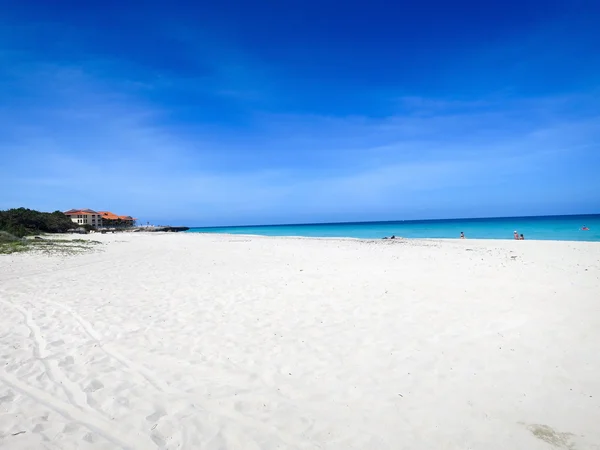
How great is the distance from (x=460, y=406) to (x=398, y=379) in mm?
870

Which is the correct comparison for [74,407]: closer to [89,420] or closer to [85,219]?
[89,420]

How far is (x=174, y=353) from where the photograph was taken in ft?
18.4

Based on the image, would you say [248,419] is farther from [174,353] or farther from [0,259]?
[0,259]

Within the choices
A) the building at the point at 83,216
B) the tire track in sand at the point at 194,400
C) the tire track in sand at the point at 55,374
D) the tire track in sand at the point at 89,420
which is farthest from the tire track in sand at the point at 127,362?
the building at the point at 83,216

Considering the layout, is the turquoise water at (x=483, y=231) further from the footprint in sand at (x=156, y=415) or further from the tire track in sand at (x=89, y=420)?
the tire track in sand at (x=89, y=420)

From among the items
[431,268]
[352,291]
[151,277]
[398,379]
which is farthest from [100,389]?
[431,268]

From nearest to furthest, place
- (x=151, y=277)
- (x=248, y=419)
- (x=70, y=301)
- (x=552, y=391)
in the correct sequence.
Result: (x=248, y=419)
(x=552, y=391)
(x=70, y=301)
(x=151, y=277)

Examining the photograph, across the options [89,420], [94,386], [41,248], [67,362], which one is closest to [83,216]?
[41,248]

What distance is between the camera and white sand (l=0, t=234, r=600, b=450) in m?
3.62

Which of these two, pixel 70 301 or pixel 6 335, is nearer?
pixel 6 335

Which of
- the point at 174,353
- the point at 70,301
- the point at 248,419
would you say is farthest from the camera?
the point at 70,301

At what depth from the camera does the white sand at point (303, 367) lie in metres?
3.62

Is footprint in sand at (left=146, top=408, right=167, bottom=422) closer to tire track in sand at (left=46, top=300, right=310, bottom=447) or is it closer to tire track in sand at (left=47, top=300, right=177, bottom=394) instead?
tire track in sand at (left=46, top=300, right=310, bottom=447)

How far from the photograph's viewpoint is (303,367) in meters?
5.16
